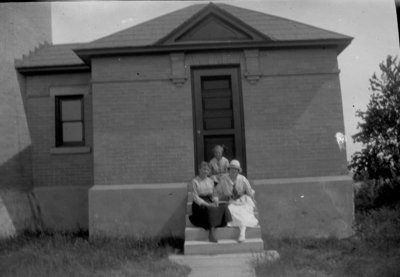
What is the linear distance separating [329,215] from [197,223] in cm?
323

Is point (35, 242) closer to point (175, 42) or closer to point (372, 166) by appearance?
point (175, 42)

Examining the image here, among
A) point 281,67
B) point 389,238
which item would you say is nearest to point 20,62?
point 281,67

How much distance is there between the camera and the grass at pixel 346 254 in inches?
247

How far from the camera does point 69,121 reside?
37.7 feet

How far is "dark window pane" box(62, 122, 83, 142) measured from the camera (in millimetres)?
11445

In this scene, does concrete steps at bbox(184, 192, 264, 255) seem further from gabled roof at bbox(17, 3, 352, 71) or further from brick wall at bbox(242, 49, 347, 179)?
gabled roof at bbox(17, 3, 352, 71)

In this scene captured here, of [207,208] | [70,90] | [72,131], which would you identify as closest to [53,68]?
[70,90]

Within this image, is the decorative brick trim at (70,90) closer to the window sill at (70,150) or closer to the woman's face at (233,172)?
the window sill at (70,150)

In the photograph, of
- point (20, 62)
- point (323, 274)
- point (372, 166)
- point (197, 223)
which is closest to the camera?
point (323, 274)

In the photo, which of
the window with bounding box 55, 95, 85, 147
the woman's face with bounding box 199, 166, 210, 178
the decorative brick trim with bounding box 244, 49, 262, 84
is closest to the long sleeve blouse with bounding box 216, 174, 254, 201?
the woman's face with bounding box 199, 166, 210, 178

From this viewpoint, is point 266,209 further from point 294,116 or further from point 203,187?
point 294,116

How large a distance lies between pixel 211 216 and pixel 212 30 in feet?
14.7

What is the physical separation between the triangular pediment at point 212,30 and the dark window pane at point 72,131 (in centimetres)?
388

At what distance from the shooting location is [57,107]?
452 inches
